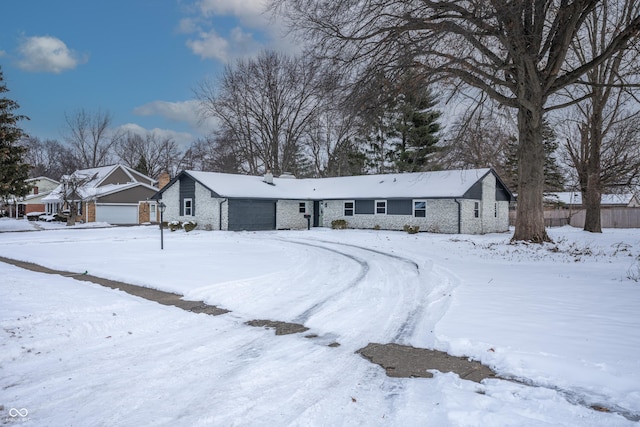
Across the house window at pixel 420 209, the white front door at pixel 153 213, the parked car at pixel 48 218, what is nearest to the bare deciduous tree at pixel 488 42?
the house window at pixel 420 209

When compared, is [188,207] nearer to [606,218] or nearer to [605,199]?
[606,218]

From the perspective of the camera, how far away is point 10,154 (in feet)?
95.1

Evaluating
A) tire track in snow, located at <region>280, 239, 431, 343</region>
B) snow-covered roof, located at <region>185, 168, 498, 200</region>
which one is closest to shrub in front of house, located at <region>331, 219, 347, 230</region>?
snow-covered roof, located at <region>185, 168, 498, 200</region>

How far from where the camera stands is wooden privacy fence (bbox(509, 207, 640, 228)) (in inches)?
1394

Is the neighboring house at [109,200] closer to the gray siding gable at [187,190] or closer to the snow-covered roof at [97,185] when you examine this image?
the snow-covered roof at [97,185]

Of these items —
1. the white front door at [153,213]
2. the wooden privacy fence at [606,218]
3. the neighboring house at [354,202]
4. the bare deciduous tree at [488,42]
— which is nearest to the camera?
the bare deciduous tree at [488,42]

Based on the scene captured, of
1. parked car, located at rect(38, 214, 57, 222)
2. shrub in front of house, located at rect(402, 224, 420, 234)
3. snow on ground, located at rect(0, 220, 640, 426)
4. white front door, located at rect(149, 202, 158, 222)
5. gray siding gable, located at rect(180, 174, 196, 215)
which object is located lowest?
snow on ground, located at rect(0, 220, 640, 426)

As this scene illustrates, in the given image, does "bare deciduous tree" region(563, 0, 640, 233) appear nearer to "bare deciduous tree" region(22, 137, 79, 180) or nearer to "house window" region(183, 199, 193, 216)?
"house window" region(183, 199, 193, 216)

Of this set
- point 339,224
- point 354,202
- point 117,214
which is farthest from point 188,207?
point 117,214

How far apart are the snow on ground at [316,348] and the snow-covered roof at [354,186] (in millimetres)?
17462

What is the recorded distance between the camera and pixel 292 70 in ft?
136

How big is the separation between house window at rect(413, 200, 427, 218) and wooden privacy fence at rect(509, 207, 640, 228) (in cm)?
1642

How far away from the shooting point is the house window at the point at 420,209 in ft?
91.0

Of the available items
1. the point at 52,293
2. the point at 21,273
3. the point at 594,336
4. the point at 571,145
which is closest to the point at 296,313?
the point at 594,336
